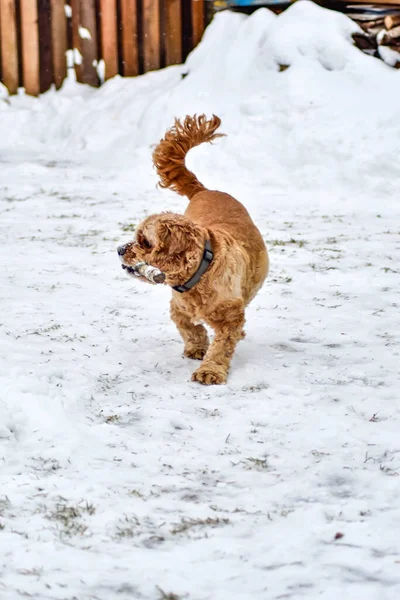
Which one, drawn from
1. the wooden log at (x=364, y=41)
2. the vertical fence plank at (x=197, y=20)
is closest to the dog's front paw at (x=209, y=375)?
the wooden log at (x=364, y=41)

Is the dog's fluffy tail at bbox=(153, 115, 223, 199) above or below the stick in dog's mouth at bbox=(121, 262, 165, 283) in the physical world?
above

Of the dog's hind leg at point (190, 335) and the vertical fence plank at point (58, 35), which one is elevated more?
the vertical fence plank at point (58, 35)

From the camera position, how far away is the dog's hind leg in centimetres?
416

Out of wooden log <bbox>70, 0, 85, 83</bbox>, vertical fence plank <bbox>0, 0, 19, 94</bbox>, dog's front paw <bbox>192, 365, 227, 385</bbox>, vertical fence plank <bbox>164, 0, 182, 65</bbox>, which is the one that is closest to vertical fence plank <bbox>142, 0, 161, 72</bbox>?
vertical fence plank <bbox>164, 0, 182, 65</bbox>

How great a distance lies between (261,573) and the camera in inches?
83.8

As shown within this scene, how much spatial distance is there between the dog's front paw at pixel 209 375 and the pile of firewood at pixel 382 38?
7.10 m

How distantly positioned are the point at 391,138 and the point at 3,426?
21.9 feet

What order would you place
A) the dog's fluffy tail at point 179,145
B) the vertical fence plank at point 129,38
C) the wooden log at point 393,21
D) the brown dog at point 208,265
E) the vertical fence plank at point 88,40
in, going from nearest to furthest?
the brown dog at point 208,265 < the dog's fluffy tail at point 179,145 < the wooden log at point 393,21 < the vertical fence plank at point 129,38 < the vertical fence plank at point 88,40

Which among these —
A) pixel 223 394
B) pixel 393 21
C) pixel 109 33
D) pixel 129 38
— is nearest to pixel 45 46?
pixel 109 33

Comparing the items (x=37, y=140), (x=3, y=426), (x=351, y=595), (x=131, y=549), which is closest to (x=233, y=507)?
(x=131, y=549)

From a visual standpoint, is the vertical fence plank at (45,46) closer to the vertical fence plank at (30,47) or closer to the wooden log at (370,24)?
the vertical fence plank at (30,47)

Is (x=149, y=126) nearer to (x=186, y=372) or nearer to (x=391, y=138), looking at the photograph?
(x=391, y=138)

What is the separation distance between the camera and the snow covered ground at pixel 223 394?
2.21m

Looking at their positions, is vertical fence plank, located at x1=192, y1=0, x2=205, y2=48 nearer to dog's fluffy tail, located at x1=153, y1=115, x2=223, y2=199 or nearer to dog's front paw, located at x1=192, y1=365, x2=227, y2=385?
dog's fluffy tail, located at x1=153, y1=115, x2=223, y2=199
